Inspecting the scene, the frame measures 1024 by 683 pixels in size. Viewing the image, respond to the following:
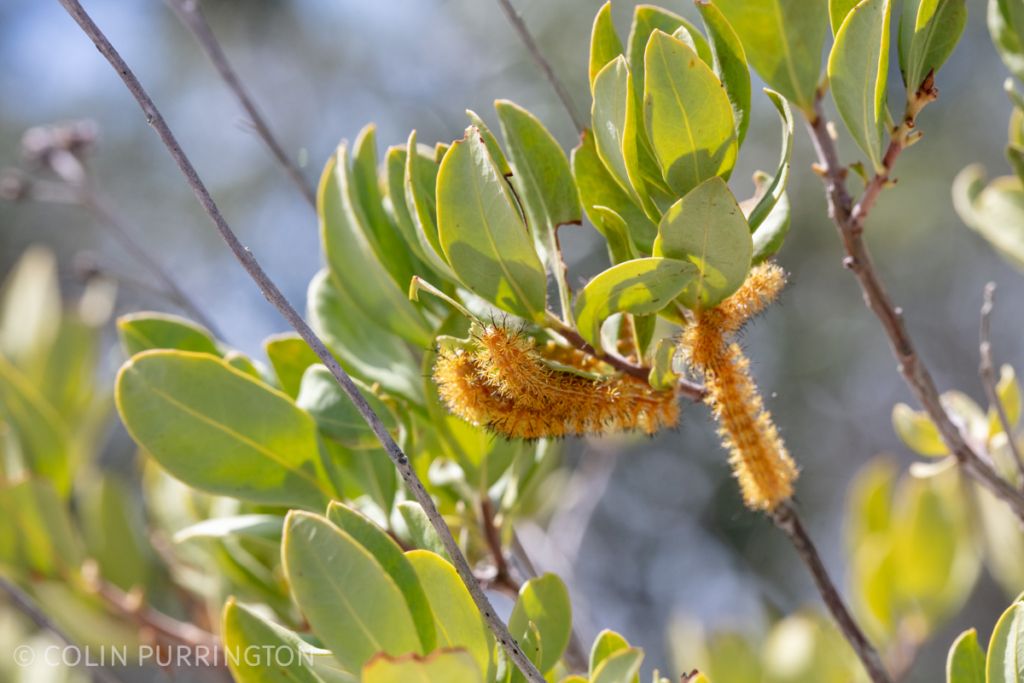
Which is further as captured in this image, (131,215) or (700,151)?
(131,215)

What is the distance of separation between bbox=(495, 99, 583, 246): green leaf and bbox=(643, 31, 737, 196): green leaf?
117mm

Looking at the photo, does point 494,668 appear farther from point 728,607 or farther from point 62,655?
point 728,607

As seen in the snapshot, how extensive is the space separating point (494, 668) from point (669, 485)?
4.28 metres

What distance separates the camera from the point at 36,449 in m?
1.39

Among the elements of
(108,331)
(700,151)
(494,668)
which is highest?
(108,331)

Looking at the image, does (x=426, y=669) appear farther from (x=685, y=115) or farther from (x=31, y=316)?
(x=31, y=316)

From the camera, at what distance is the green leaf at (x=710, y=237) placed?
2.19 ft

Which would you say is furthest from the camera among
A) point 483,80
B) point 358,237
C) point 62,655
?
point 483,80

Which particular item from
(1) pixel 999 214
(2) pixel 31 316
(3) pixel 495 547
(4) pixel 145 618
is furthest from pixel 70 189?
(1) pixel 999 214

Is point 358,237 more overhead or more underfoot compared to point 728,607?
more overhead

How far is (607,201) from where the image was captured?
32.2 inches

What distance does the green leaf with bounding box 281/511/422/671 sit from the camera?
0.65 meters

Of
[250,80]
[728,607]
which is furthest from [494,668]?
[250,80]

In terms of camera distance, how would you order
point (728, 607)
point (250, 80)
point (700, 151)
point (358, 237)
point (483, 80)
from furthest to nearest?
point (250, 80), point (483, 80), point (728, 607), point (358, 237), point (700, 151)
